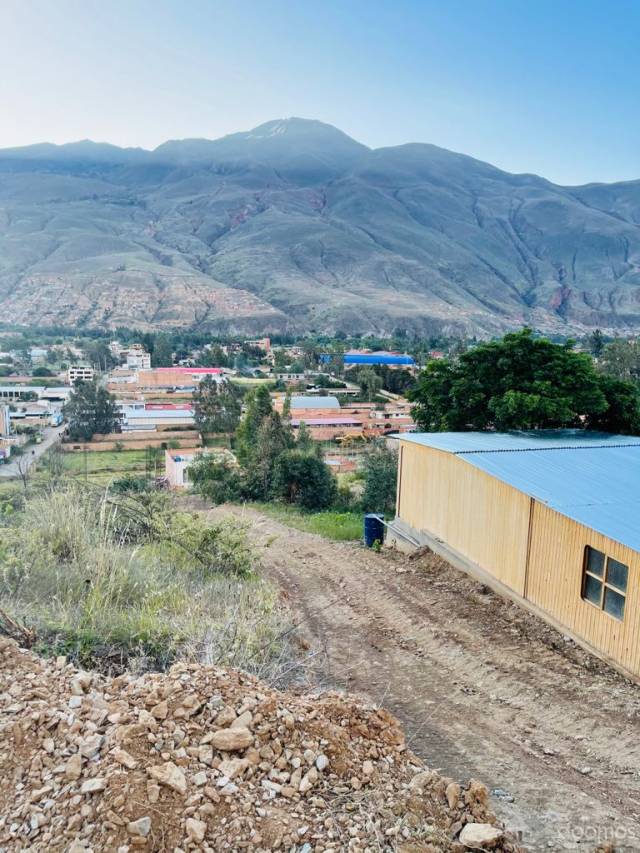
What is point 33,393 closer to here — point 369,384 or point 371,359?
point 369,384

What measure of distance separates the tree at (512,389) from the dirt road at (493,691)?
13.3ft

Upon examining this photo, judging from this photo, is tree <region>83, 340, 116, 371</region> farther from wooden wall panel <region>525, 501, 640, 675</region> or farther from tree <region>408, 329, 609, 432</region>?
wooden wall panel <region>525, 501, 640, 675</region>

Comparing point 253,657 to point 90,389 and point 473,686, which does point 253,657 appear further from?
point 90,389

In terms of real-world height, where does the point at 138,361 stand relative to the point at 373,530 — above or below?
below

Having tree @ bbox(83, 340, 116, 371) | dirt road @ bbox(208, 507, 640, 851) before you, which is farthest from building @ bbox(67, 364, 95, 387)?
dirt road @ bbox(208, 507, 640, 851)

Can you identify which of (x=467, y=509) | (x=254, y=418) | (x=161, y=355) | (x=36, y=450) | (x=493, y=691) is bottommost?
(x=36, y=450)

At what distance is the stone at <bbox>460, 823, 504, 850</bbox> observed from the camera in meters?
2.86

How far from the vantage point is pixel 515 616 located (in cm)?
751

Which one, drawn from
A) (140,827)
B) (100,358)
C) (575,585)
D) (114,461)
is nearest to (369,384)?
(114,461)

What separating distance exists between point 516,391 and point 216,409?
82.4 ft

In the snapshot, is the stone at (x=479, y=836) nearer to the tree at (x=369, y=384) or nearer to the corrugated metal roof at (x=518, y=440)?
the corrugated metal roof at (x=518, y=440)

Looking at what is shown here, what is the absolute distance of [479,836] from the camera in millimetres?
2889

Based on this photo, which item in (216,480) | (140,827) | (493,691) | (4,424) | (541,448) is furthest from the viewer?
(4,424)

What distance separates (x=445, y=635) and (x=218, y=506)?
1128 cm
